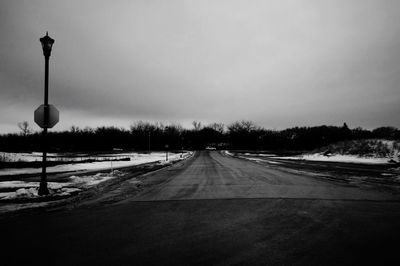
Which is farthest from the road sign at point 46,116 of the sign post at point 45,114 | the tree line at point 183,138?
the tree line at point 183,138

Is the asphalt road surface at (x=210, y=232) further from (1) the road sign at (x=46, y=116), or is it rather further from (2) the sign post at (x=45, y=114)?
(1) the road sign at (x=46, y=116)

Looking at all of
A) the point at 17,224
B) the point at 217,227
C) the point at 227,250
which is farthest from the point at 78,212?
the point at 227,250

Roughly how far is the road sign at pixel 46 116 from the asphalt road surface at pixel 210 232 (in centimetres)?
366

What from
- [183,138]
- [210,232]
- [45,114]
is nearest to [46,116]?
[45,114]

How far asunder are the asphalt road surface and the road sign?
366cm

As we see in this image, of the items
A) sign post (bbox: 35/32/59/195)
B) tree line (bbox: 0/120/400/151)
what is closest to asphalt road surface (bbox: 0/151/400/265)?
sign post (bbox: 35/32/59/195)

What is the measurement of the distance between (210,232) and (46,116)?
823 centimetres

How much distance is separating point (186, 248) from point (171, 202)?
428 cm

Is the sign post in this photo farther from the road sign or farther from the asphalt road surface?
the asphalt road surface

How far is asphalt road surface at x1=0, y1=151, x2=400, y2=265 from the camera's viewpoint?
14.0 ft

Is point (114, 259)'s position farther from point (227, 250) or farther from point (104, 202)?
point (104, 202)

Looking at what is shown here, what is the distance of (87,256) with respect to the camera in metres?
4.36

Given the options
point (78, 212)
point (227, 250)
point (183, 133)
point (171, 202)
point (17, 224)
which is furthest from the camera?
point (183, 133)

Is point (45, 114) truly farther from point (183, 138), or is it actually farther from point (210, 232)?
point (183, 138)
